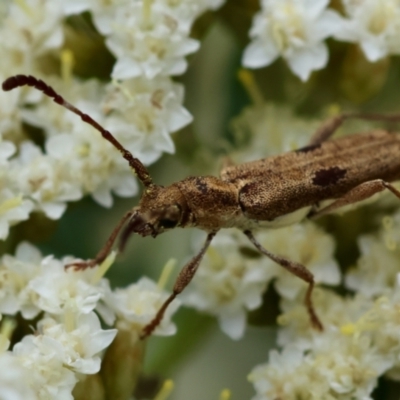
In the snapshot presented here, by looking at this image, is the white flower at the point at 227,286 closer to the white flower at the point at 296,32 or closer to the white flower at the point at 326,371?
the white flower at the point at 326,371

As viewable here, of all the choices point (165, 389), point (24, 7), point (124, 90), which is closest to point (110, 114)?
point (124, 90)

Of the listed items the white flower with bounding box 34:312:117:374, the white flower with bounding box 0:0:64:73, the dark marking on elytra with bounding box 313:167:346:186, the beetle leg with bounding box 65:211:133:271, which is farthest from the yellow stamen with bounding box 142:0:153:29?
the white flower with bounding box 34:312:117:374

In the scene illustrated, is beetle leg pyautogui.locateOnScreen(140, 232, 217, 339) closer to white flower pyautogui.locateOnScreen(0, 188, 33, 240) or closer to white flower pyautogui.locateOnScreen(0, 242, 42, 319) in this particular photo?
white flower pyautogui.locateOnScreen(0, 242, 42, 319)

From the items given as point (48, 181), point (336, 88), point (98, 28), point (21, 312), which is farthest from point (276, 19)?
A: point (21, 312)

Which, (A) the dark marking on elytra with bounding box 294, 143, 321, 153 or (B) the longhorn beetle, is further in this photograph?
(A) the dark marking on elytra with bounding box 294, 143, 321, 153

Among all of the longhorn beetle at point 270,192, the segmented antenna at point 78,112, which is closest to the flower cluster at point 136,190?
the longhorn beetle at point 270,192

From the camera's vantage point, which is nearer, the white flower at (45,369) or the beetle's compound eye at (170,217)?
the white flower at (45,369)
